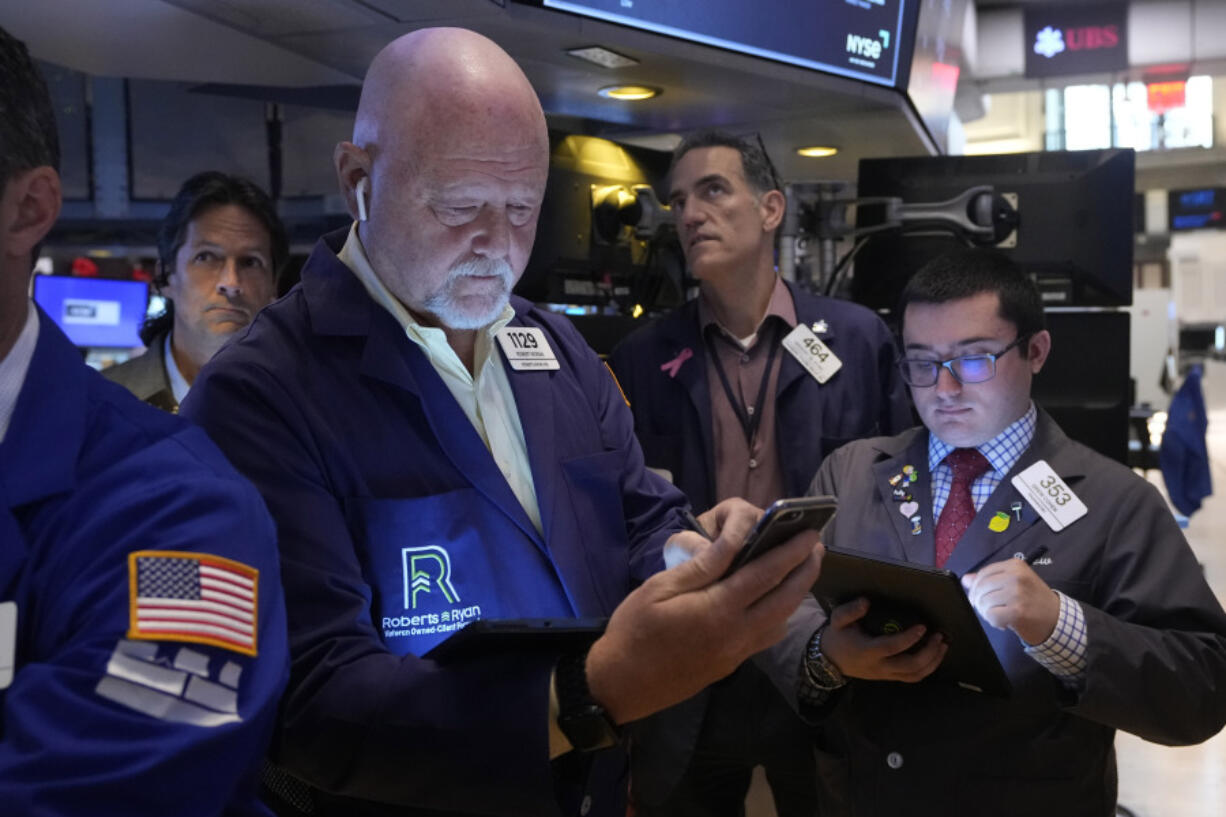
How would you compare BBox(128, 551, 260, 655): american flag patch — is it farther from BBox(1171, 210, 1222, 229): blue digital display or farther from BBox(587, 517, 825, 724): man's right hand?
BBox(1171, 210, 1222, 229): blue digital display

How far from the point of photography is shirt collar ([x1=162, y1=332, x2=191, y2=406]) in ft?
8.48

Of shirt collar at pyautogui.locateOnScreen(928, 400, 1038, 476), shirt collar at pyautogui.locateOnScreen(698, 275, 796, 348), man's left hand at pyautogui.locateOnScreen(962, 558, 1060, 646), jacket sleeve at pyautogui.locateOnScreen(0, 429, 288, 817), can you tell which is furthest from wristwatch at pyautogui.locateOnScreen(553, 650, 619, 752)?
shirt collar at pyautogui.locateOnScreen(698, 275, 796, 348)

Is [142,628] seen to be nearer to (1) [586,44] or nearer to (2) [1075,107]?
(1) [586,44]

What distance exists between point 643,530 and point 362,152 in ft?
2.13

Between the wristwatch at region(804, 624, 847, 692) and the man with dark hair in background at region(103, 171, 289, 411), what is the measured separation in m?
1.40

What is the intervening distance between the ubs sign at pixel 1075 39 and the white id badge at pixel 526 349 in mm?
7788

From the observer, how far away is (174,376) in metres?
2.62

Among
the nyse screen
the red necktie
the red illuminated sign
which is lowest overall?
the red necktie

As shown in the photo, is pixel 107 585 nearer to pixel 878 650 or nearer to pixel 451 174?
pixel 451 174

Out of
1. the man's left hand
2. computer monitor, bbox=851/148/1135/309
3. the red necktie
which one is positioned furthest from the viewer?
computer monitor, bbox=851/148/1135/309

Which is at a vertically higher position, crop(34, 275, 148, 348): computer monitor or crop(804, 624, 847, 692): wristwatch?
crop(34, 275, 148, 348): computer monitor

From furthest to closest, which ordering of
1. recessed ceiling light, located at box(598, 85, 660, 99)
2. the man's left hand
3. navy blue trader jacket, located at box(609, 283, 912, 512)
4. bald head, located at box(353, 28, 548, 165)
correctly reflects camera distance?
recessed ceiling light, located at box(598, 85, 660, 99), navy blue trader jacket, located at box(609, 283, 912, 512), the man's left hand, bald head, located at box(353, 28, 548, 165)

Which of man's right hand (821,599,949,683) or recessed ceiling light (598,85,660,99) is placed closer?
man's right hand (821,599,949,683)

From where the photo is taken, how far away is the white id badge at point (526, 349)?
163 centimetres
